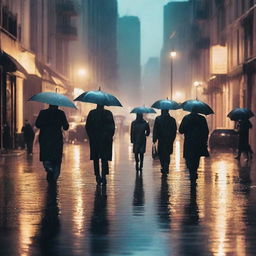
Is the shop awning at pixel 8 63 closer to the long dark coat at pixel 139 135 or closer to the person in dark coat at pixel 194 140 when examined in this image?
the long dark coat at pixel 139 135

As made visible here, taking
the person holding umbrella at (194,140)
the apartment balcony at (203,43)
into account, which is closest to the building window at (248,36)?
the apartment balcony at (203,43)

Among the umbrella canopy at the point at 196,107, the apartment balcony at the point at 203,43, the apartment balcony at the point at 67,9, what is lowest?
the umbrella canopy at the point at 196,107

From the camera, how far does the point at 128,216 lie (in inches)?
417

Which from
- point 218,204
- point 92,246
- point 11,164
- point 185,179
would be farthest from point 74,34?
point 92,246

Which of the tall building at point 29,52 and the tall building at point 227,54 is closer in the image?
the tall building at point 29,52

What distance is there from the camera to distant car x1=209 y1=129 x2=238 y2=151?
114ft

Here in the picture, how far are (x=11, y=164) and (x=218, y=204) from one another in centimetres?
1228

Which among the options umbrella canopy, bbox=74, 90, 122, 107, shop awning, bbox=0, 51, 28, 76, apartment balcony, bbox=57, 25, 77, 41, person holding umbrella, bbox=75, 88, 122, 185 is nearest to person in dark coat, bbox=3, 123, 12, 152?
shop awning, bbox=0, 51, 28, 76

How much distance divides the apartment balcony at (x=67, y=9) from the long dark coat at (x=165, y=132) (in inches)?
1764

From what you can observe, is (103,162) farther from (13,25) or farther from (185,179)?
(13,25)

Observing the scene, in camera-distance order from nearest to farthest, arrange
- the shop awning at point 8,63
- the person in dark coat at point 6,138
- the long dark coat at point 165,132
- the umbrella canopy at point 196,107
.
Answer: the umbrella canopy at point 196,107, the long dark coat at point 165,132, the shop awning at point 8,63, the person in dark coat at point 6,138

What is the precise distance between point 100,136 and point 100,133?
6cm

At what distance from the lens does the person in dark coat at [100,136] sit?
15141 mm

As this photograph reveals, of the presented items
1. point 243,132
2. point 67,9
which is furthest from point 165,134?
point 67,9
